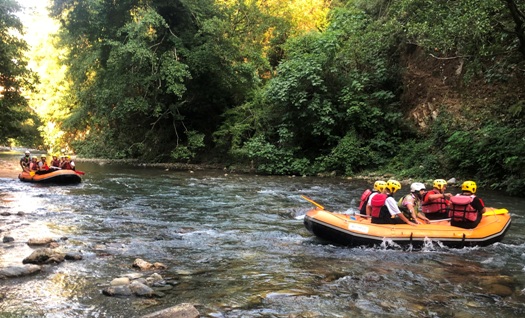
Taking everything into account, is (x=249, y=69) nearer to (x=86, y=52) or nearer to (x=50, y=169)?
(x=86, y=52)

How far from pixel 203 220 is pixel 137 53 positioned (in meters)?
11.2

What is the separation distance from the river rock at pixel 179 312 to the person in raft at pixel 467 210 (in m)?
5.42

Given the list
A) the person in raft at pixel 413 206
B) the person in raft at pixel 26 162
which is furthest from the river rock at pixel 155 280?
the person in raft at pixel 26 162

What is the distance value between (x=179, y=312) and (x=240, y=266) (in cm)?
209

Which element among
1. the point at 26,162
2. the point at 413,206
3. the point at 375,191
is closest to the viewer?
the point at 375,191

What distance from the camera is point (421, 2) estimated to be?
13797 millimetres

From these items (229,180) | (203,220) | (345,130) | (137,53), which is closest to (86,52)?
(137,53)

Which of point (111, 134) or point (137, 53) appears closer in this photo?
point (137, 53)

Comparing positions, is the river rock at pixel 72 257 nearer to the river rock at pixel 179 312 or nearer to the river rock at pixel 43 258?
the river rock at pixel 43 258

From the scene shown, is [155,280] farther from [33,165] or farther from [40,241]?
[33,165]

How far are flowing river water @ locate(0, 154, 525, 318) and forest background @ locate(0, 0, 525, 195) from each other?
4757mm

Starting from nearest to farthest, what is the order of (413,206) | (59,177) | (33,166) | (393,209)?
(393,209), (413,206), (59,177), (33,166)

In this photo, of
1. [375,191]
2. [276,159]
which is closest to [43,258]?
[375,191]

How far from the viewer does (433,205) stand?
823 cm
